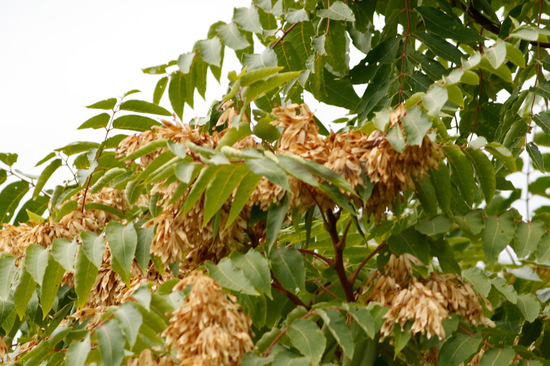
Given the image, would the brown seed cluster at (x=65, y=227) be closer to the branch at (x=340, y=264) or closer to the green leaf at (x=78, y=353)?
the green leaf at (x=78, y=353)

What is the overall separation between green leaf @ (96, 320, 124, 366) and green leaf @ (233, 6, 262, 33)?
42.1 inches

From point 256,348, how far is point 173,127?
0.59 metres

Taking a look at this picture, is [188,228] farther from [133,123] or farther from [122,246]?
[133,123]

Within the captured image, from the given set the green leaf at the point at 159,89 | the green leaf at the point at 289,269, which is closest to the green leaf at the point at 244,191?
the green leaf at the point at 289,269

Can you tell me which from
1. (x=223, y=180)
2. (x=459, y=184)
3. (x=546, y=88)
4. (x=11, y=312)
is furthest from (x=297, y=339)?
(x=546, y=88)

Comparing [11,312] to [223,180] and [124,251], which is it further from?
[223,180]

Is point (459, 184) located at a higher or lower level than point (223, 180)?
lower

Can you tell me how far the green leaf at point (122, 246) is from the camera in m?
1.78

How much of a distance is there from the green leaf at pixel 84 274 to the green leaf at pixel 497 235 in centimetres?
103

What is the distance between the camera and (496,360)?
1721mm

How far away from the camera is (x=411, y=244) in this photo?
182cm

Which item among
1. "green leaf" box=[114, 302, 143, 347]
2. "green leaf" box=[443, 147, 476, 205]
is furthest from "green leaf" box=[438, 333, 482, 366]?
"green leaf" box=[114, 302, 143, 347]

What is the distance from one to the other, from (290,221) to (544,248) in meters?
0.68

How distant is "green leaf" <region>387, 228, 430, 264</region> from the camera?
5.90 feet
